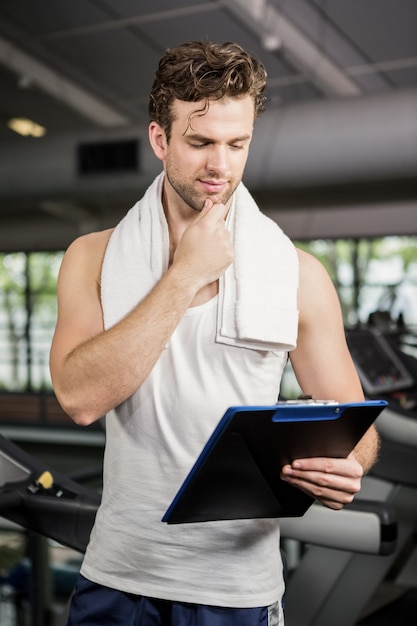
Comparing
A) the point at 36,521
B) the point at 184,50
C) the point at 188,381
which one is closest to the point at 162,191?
the point at 184,50

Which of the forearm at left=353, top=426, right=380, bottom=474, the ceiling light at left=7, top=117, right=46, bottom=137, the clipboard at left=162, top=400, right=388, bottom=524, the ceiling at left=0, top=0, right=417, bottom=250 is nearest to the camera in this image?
the clipboard at left=162, top=400, right=388, bottom=524

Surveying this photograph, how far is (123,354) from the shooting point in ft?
3.49

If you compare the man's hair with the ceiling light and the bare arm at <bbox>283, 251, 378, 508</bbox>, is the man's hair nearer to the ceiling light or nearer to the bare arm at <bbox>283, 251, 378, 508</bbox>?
the bare arm at <bbox>283, 251, 378, 508</bbox>

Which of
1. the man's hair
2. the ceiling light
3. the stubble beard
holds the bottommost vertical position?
the stubble beard

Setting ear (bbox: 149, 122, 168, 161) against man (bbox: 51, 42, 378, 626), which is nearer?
man (bbox: 51, 42, 378, 626)

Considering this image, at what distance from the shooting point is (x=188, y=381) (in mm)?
1129

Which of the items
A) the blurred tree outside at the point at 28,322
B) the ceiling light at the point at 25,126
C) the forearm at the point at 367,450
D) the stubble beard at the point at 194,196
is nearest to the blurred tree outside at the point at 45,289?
the blurred tree outside at the point at 28,322

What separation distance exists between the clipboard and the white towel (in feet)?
0.54

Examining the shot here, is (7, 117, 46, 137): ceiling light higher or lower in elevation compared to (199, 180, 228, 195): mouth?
higher

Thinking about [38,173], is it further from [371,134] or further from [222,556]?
[222,556]

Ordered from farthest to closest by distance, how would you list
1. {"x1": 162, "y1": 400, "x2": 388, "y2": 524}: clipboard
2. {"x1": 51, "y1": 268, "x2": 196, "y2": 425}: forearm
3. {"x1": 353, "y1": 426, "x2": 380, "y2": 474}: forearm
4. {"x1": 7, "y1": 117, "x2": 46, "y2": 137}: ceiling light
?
{"x1": 7, "y1": 117, "x2": 46, "y2": 137}: ceiling light → {"x1": 353, "y1": 426, "x2": 380, "y2": 474}: forearm → {"x1": 51, "y1": 268, "x2": 196, "y2": 425}: forearm → {"x1": 162, "y1": 400, "x2": 388, "y2": 524}: clipboard

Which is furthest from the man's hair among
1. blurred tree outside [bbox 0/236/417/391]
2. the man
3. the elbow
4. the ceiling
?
blurred tree outside [bbox 0/236/417/391]

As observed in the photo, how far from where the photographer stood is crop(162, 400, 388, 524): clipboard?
97 centimetres

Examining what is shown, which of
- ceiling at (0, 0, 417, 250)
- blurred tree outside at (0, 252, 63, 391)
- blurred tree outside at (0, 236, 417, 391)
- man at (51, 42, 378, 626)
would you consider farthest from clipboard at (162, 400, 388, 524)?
blurred tree outside at (0, 252, 63, 391)
